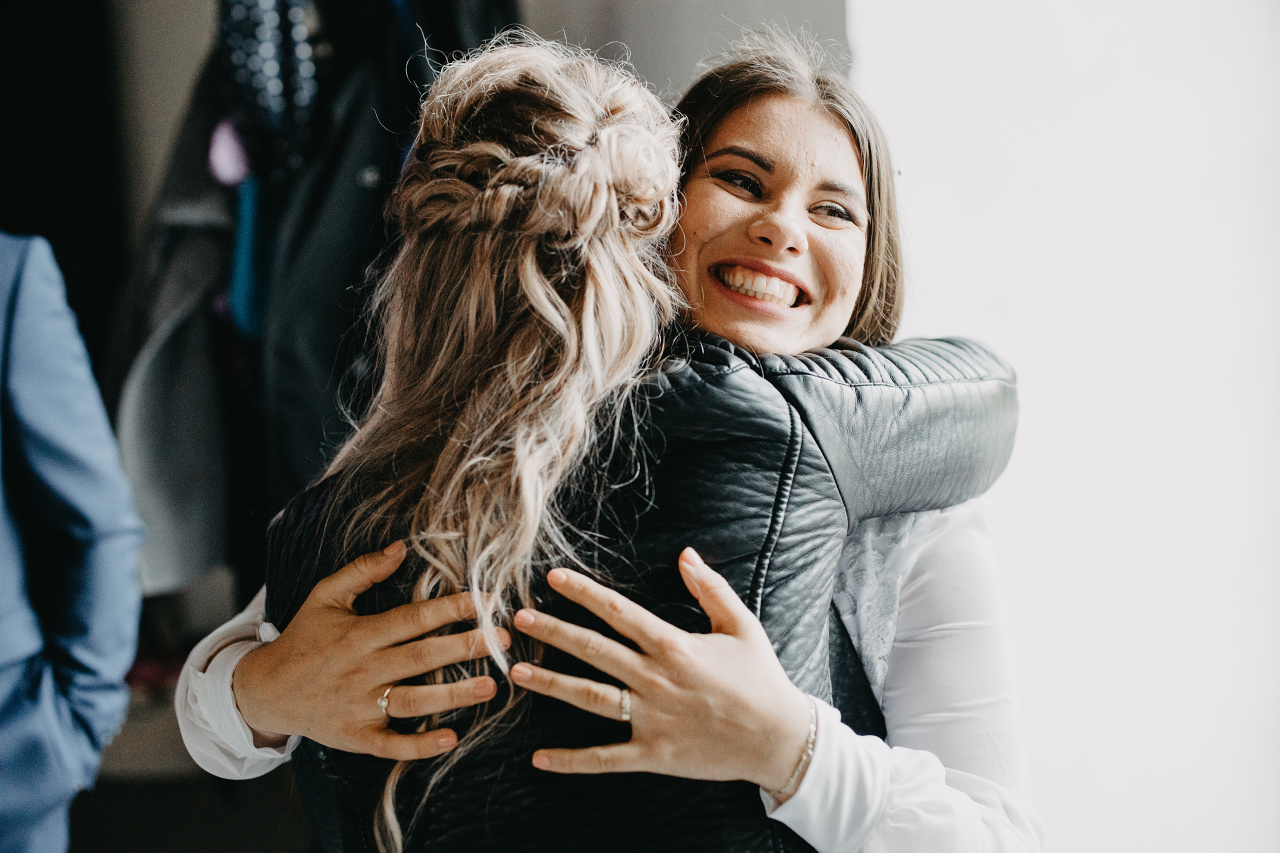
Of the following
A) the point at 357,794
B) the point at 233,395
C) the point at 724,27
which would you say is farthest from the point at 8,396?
the point at 724,27

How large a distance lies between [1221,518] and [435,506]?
0.96 m

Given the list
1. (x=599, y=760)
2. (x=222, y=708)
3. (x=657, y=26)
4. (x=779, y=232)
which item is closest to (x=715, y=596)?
(x=599, y=760)

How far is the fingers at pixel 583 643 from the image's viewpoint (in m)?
0.56

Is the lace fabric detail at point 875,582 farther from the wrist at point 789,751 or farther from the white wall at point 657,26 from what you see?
the white wall at point 657,26

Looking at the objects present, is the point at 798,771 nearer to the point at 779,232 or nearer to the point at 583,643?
the point at 583,643

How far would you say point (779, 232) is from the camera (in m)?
0.77

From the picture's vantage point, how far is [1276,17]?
0.92 metres

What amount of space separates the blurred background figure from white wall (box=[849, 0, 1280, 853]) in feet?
3.78

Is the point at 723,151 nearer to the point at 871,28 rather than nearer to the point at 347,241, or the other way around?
the point at 871,28

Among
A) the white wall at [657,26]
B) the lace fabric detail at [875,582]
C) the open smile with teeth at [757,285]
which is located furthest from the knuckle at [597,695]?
the white wall at [657,26]

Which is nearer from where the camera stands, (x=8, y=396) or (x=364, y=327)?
(x=8, y=396)

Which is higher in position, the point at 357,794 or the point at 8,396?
the point at 8,396

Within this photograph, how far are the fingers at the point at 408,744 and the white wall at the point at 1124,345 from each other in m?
0.81

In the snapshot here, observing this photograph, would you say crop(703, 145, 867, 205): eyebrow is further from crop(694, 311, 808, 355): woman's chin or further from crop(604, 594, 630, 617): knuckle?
crop(604, 594, 630, 617): knuckle
